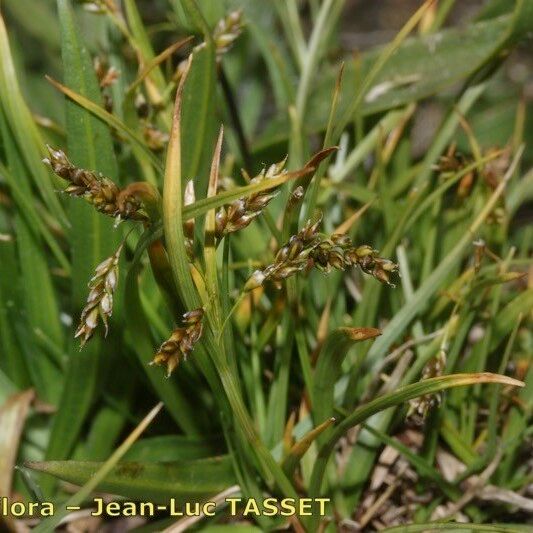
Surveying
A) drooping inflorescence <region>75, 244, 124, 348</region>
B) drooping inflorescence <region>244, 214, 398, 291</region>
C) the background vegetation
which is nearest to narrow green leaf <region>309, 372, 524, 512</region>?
the background vegetation

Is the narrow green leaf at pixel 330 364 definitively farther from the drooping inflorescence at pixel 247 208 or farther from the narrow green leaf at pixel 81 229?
the narrow green leaf at pixel 81 229

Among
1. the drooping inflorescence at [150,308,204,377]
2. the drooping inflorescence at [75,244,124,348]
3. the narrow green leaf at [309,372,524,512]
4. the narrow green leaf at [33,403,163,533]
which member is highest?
the drooping inflorescence at [75,244,124,348]

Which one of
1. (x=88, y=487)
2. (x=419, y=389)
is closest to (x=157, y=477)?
(x=88, y=487)

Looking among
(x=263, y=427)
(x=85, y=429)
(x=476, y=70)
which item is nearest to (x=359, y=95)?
(x=476, y=70)

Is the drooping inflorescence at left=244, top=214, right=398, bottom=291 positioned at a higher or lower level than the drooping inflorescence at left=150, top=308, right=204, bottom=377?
higher

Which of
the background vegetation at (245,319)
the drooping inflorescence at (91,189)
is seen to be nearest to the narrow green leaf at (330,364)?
the background vegetation at (245,319)

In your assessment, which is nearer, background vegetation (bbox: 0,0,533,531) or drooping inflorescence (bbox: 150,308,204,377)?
drooping inflorescence (bbox: 150,308,204,377)

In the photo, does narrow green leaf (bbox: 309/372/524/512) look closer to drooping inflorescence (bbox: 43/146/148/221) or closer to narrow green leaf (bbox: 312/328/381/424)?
narrow green leaf (bbox: 312/328/381/424)

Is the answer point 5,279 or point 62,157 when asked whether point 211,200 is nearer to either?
point 62,157

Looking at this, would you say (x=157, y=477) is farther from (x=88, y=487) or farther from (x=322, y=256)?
(x=322, y=256)
